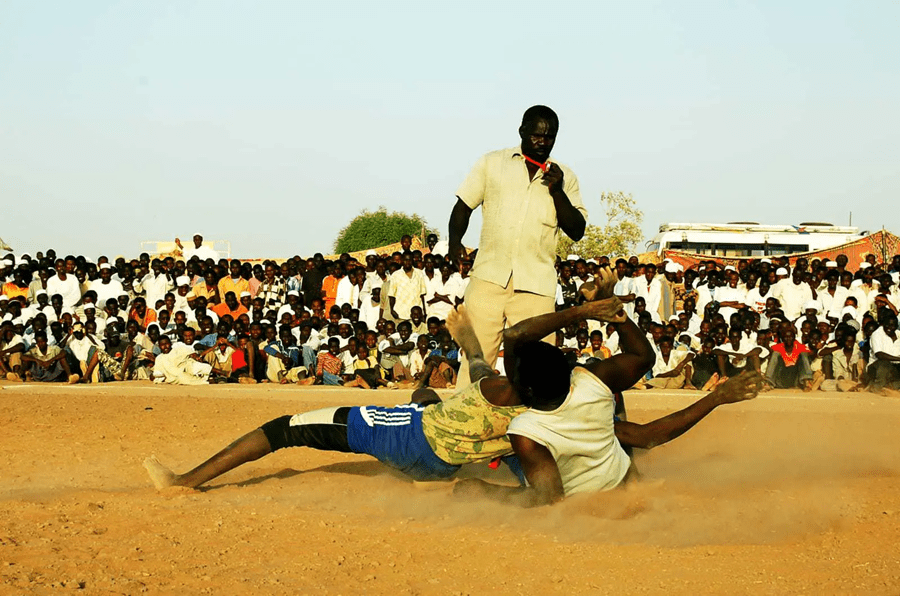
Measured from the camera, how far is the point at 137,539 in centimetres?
411

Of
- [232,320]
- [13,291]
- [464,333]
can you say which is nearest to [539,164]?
[464,333]

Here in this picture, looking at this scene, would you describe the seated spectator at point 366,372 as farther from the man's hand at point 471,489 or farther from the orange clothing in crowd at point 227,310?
the man's hand at point 471,489

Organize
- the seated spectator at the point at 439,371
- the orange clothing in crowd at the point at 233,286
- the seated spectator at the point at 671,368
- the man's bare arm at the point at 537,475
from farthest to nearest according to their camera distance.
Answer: the orange clothing in crowd at the point at 233,286 → the seated spectator at the point at 671,368 → the seated spectator at the point at 439,371 → the man's bare arm at the point at 537,475

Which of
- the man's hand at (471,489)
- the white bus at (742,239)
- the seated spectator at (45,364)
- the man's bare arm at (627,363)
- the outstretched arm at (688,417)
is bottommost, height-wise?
the seated spectator at (45,364)

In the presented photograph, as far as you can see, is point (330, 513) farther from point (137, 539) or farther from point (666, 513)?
point (666, 513)

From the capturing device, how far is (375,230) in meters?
49.8

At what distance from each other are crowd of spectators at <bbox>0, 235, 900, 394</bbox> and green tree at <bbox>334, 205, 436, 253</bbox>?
105 feet

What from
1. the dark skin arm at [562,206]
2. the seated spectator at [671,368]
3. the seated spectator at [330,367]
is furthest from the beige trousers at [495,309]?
the seated spectator at [330,367]

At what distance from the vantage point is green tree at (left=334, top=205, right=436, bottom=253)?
4891 centimetres

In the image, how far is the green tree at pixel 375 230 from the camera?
48906 mm

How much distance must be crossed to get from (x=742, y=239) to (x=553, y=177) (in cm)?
2388

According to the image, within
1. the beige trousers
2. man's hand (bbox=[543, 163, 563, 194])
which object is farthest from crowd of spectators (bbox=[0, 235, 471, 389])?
man's hand (bbox=[543, 163, 563, 194])

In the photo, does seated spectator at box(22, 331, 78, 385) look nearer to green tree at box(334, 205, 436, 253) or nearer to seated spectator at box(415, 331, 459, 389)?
seated spectator at box(415, 331, 459, 389)

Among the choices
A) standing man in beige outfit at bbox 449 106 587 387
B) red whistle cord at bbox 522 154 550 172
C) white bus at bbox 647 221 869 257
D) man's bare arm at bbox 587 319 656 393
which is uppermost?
white bus at bbox 647 221 869 257
